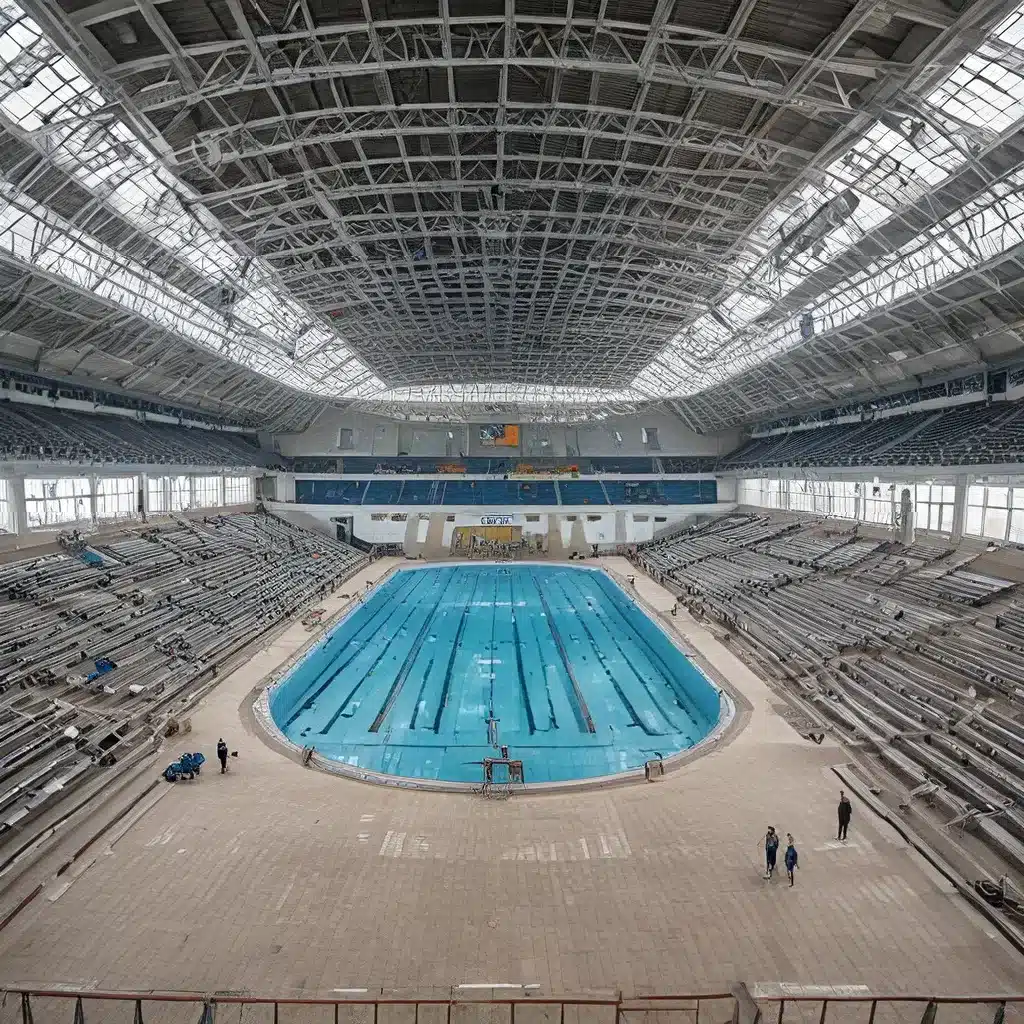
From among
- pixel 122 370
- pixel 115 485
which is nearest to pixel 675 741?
pixel 115 485

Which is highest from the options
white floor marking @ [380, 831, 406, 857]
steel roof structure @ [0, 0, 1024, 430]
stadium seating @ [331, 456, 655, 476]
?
steel roof structure @ [0, 0, 1024, 430]

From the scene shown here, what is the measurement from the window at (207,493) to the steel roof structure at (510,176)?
8.26 m

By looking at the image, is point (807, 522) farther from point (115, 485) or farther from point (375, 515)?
point (115, 485)

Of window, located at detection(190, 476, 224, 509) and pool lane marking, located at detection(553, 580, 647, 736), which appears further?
window, located at detection(190, 476, 224, 509)

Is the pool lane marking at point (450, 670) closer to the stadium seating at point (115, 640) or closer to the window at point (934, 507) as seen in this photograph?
the stadium seating at point (115, 640)

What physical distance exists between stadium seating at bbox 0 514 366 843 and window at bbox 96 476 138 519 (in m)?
1.43

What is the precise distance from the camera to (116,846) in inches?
339

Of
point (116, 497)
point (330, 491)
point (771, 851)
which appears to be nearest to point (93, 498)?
point (116, 497)

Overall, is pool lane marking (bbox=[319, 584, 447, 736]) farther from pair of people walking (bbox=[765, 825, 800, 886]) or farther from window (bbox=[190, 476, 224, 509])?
window (bbox=[190, 476, 224, 509])

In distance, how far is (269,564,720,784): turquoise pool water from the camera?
1390 centimetres

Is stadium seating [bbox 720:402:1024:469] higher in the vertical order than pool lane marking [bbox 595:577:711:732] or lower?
higher

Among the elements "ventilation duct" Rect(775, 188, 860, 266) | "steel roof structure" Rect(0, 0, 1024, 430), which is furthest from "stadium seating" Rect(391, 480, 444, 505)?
"ventilation duct" Rect(775, 188, 860, 266)

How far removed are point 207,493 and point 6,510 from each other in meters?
15.5

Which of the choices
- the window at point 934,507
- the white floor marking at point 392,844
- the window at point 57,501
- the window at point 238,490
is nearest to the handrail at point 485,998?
the white floor marking at point 392,844
